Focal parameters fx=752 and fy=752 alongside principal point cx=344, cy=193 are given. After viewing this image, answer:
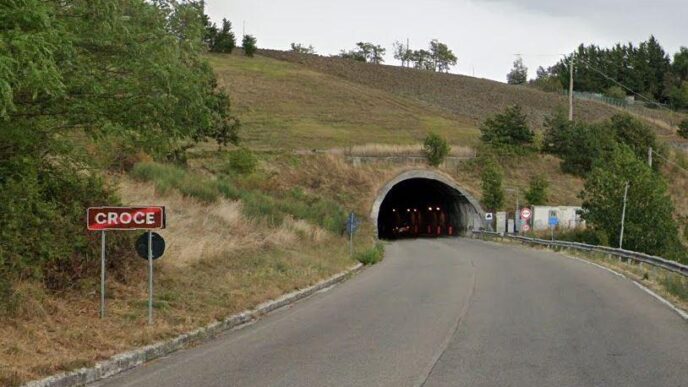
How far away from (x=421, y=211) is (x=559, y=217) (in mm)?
24700

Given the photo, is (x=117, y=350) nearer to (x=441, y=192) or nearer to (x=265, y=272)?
(x=265, y=272)

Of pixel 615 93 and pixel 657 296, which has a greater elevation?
pixel 615 93

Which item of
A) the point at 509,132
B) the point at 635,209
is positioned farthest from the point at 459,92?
the point at 635,209

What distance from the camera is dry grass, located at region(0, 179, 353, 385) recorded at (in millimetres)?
9414

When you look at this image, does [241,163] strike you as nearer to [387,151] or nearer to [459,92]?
[387,151]

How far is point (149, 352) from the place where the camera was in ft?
33.6

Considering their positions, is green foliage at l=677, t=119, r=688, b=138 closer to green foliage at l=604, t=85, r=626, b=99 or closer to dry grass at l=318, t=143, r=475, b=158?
green foliage at l=604, t=85, r=626, b=99

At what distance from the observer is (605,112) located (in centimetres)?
10662

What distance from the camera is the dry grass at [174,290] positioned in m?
9.41

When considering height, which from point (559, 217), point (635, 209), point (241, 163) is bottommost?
point (559, 217)

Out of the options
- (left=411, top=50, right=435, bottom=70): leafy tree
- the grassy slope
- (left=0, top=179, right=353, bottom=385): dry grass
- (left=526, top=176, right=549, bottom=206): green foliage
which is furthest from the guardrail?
(left=411, top=50, right=435, bottom=70): leafy tree

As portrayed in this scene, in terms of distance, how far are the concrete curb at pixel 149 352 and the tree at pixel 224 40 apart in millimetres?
100290

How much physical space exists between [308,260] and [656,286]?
10.1 m

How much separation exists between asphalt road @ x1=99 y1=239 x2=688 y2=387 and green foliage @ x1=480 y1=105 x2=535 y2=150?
5013 centimetres
